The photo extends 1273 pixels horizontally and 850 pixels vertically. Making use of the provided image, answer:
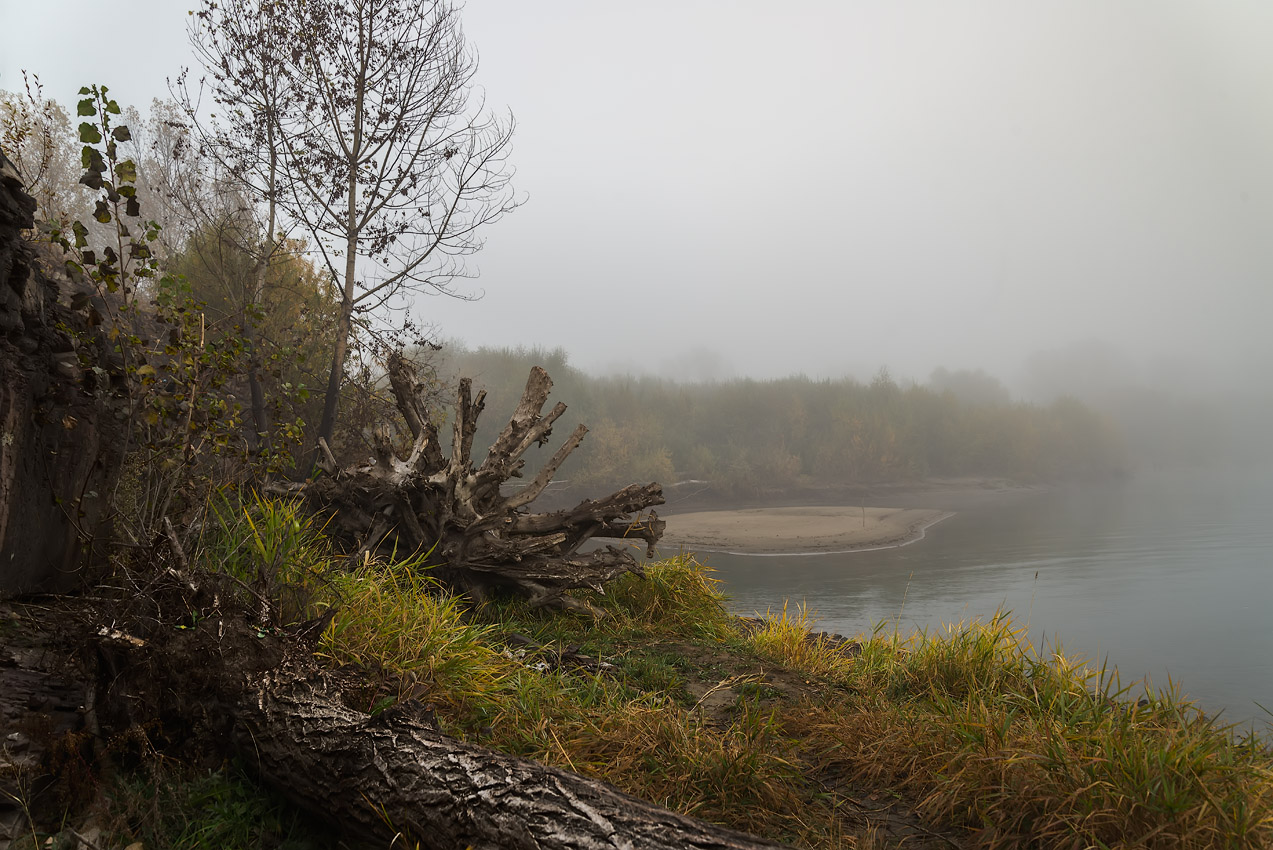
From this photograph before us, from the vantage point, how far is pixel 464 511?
6152mm

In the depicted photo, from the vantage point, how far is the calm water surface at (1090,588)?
425 inches

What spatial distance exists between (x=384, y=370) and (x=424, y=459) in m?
4.87

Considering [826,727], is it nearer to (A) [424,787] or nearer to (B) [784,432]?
(A) [424,787]

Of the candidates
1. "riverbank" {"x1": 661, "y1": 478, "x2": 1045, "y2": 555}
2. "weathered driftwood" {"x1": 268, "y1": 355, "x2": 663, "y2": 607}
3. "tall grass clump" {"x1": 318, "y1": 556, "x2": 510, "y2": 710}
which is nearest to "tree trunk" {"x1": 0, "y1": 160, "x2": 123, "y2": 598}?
"tall grass clump" {"x1": 318, "y1": 556, "x2": 510, "y2": 710}

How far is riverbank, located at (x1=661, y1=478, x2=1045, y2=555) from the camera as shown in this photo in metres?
21.6

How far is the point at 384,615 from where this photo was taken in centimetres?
421

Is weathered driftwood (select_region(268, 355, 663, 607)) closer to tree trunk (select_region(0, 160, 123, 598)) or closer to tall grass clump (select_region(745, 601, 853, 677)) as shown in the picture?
tall grass clump (select_region(745, 601, 853, 677))

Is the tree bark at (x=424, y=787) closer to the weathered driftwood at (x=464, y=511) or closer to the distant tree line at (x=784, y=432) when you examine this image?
the weathered driftwood at (x=464, y=511)

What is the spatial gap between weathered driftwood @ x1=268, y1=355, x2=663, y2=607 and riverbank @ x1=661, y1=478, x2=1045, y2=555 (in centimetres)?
948

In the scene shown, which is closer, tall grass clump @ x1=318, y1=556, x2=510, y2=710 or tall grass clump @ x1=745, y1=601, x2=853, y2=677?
tall grass clump @ x1=318, y1=556, x2=510, y2=710

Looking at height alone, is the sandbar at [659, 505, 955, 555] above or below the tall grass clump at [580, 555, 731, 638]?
below

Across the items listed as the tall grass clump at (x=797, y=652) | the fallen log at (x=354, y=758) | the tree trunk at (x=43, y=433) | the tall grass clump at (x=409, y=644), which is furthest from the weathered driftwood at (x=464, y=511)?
the fallen log at (x=354, y=758)

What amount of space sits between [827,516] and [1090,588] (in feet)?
35.2

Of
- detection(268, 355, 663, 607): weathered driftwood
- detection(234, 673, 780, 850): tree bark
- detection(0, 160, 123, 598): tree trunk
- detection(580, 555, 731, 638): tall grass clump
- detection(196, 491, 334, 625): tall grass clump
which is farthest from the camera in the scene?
detection(580, 555, 731, 638): tall grass clump
